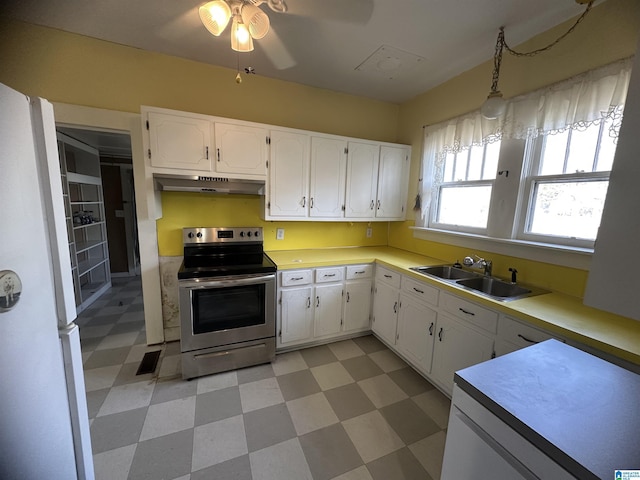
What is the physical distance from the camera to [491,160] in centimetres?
221

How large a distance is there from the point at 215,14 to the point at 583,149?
2343mm

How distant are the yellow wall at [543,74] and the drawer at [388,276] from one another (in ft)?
1.95

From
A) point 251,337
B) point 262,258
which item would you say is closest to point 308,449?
point 251,337

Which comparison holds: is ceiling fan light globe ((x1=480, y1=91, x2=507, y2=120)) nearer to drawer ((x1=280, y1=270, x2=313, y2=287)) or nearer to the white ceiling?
the white ceiling

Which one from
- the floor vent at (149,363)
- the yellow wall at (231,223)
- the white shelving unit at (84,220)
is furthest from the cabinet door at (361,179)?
the white shelving unit at (84,220)

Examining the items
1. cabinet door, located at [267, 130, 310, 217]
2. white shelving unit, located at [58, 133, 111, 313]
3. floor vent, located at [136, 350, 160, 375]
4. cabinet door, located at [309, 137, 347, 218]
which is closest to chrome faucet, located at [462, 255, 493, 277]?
cabinet door, located at [309, 137, 347, 218]

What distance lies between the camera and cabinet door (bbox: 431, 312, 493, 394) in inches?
64.5

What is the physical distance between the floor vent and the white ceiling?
105 inches

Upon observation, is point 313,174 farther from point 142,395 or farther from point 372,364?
point 142,395

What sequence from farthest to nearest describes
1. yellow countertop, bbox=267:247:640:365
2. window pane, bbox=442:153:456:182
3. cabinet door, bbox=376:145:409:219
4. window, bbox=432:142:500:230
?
cabinet door, bbox=376:145:409:219, window pane, bbox=442:153:456:182, window, bbox=432:142:500:230, yellow countertop, bbox=267:247:640:365

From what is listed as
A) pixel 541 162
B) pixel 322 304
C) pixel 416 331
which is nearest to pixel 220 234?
pixel 322 304

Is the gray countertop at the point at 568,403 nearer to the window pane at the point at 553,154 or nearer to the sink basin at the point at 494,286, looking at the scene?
the sink basin at the point at 494,286

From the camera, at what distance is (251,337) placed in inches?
85.4

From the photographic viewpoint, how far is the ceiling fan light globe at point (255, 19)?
130 cm
